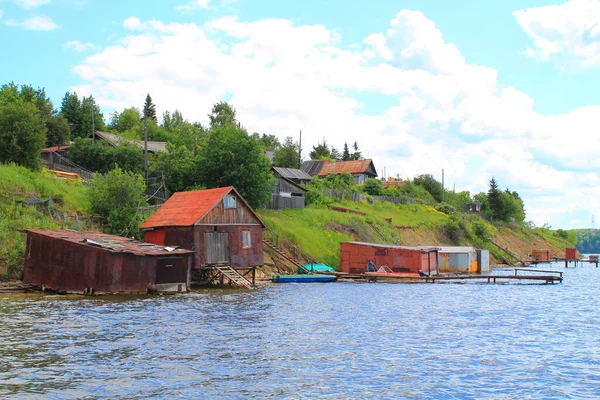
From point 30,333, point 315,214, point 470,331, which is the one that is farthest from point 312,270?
point 30,333

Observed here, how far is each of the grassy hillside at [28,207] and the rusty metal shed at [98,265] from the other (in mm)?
2939

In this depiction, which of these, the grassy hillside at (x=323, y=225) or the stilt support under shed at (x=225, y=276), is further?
the grassy hillside at (x=323, y=225)

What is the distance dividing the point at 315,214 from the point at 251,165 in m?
13.5

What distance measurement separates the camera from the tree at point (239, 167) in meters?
64.2

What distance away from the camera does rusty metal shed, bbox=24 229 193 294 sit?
37125 mm

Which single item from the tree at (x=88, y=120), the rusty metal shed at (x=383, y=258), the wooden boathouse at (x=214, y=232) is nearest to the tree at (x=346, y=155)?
the tree at (x=88, y=120)

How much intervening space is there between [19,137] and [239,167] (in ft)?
67.4

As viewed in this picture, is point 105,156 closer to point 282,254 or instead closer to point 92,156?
point 92,156

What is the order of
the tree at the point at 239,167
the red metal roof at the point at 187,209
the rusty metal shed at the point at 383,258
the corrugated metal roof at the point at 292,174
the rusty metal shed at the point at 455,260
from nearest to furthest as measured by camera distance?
the red metal roof at the point at 187,209
the rusty metal shed at the point at 383,258
the tree at the point at 239,167
the rusty metal shed at the point at 455,260
the corrugated metal roof at the point at 292,174

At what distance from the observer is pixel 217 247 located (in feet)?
152

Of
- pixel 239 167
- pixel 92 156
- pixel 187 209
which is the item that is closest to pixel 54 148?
pixel 92 156

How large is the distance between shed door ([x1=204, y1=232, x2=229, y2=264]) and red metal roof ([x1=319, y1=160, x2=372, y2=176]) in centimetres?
6491

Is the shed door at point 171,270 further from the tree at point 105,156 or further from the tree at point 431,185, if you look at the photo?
the tree at point 431,185

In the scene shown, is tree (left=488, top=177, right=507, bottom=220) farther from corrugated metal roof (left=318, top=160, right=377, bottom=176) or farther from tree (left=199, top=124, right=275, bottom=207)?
tree (left=199, top=124, right=275, bottom=207)
